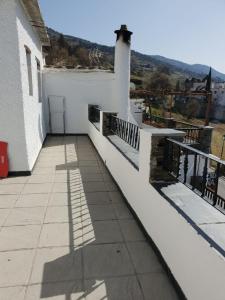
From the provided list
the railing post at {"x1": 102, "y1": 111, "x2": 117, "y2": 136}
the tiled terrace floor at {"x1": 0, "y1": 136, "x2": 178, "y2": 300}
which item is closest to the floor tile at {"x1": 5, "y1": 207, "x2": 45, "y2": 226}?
the tiled terrace floor at {"x1": 0, "y1": 136, "x2": 178, "y2": 300}

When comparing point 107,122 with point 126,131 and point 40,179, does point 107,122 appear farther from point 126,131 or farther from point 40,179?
point 40,179

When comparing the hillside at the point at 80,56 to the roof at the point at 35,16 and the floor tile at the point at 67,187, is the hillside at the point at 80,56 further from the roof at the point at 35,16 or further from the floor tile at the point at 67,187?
the floor tile at the point at 67,187

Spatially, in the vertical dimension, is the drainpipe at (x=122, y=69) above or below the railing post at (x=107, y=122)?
above

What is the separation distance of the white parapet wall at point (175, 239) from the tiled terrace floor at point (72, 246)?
0.73 ft

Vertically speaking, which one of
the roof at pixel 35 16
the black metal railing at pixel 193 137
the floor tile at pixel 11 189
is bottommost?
the floor tile at pixel 11 189

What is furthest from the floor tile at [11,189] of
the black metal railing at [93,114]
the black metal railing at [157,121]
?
the black metal railing at [157,121]

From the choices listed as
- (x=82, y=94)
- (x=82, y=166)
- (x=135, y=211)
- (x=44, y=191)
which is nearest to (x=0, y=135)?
(x=44, y=191)

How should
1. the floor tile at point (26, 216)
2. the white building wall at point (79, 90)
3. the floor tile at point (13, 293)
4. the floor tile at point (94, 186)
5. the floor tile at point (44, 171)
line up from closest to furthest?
the floor tile at point (13, 293) < the floor tile at point (26, 216) < the floor tile at point (94, 186) < the floor tile at point (44, 171) < the white building wall at point (79, 90)

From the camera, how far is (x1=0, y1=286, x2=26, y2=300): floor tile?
2135 mm

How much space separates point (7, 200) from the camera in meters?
4.10

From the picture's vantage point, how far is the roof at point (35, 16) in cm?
516

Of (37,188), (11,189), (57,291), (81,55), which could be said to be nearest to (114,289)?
(57,291)

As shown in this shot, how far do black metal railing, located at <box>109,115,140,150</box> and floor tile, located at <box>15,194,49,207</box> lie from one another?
185 centimetres

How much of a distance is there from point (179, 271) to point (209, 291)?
50 centimetres
